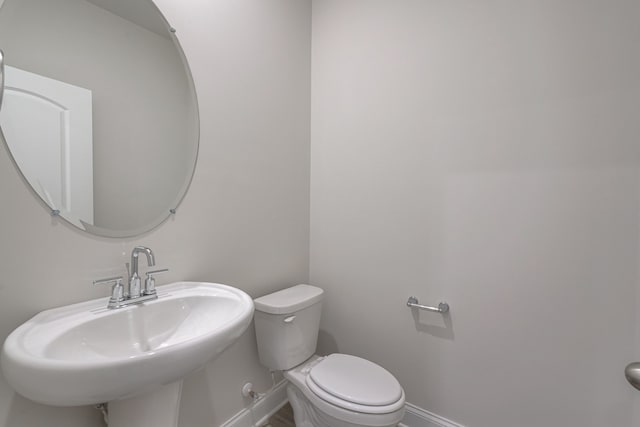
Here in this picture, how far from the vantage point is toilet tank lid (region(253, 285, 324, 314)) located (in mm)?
1328

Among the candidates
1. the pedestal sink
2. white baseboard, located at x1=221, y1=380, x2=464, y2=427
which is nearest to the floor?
white baseboard, located at x1=221, y1=380, x2=464, y2=427

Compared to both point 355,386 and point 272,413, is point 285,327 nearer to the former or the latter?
point 355,386

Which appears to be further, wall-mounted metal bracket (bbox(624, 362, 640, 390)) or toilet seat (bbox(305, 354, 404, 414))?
toilet seat (bbox(305, 354, 404, 414))

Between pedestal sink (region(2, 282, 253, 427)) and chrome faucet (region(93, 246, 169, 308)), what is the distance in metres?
0.03

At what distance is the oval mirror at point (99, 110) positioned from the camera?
0.83 meters

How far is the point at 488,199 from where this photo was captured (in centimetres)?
124

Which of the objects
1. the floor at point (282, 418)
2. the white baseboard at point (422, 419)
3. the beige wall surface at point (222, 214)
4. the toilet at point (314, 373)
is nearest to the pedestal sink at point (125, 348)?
the beige wall surface at point (222, 214)

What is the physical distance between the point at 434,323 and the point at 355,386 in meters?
0.51

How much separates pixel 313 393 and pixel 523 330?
914 millimetres

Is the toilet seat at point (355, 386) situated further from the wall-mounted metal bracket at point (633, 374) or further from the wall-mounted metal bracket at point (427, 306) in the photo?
the wall-mounted metal bracket at point (633, 374)

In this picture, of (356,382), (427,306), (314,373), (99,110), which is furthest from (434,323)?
(99,110)

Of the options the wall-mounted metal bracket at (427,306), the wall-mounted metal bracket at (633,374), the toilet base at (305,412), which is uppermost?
the wall-mounted metal bracket at (633,374)

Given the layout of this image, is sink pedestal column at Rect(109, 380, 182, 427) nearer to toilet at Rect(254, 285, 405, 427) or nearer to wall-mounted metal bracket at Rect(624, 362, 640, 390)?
toilet at Rect(254, 285, 405, 427)

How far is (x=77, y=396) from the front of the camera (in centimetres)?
58
